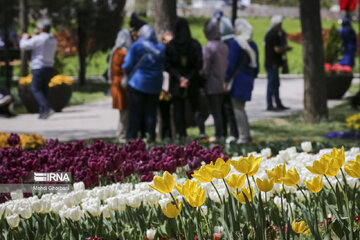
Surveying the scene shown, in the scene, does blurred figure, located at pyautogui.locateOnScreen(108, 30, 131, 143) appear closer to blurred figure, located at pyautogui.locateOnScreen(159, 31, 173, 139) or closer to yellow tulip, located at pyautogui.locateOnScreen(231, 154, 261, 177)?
blurred figure, located at pyautogui.locateOnScreen(159, 31, 173, 139)

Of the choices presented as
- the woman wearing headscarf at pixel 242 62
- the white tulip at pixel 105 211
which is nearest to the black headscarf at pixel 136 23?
the woman wearing headscarf at pixel 242 62

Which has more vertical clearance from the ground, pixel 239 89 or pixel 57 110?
pixel 239 89

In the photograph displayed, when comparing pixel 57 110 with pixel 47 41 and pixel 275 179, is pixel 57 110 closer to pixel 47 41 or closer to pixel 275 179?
pixel 47 41

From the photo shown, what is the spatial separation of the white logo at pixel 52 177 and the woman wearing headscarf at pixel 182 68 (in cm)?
378

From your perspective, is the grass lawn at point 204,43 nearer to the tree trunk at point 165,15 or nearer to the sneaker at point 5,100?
the sneaker at point 5,100

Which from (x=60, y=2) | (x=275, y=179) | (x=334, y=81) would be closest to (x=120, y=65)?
(x=275, y=179)

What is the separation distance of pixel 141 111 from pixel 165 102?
968 millimetres

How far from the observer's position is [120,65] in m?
9.52

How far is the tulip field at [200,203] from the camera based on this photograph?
2852 millimetres

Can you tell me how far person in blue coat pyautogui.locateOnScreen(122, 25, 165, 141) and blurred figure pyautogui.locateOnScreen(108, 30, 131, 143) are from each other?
594 mm

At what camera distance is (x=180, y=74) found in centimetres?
912

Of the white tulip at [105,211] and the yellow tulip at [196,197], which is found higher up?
the yellow tulip at [196,197]

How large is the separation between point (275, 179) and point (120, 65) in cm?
681

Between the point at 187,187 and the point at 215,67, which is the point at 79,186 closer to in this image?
the point at 187,187
